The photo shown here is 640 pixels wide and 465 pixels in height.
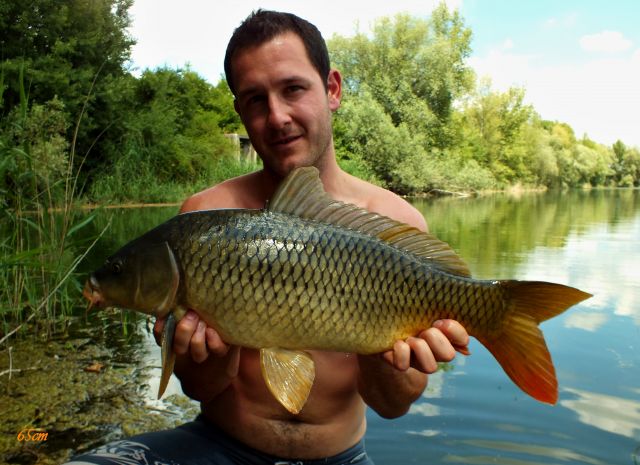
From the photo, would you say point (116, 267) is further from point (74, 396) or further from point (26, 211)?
point (26, 211)

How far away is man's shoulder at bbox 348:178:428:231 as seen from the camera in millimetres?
2092

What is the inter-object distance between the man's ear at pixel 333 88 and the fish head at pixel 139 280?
965 millimetres

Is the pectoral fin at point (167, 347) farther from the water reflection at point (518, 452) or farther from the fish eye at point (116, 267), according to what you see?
the water reflection at point (518, 452)

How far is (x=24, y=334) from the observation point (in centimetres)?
391

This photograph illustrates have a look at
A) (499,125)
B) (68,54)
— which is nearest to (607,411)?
(68,54)

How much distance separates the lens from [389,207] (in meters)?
2.11

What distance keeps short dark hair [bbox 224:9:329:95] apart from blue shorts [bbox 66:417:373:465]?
1.11 meters

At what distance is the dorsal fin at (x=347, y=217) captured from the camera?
1487mm

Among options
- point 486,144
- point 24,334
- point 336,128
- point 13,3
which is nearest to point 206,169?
point 13,3

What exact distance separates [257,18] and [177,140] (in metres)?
18.7

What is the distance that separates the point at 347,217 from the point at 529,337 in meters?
0.52

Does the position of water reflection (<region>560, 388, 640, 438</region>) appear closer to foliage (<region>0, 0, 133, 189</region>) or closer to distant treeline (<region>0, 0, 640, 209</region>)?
distant treeline (<region>0, 0, 640, 209</region>)

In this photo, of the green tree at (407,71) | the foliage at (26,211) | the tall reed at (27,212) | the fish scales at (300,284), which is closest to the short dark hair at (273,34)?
the fish scales at (300,284)

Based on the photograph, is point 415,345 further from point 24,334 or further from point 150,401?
point 24,334
